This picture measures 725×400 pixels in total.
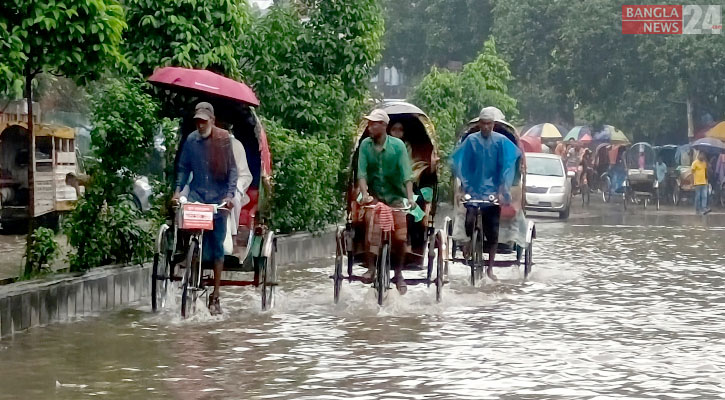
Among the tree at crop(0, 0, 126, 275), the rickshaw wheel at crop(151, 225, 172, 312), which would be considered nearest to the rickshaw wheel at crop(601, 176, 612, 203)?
the rickshaw wheel at crop(151, 225, 172, 312)

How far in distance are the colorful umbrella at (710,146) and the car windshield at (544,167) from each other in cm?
894

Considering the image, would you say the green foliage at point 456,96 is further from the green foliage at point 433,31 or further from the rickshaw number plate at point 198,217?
the green foliage at point 433,31

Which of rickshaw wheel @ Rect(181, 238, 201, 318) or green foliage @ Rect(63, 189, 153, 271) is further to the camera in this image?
green foliage @ Rect(63, 189, 153, 271)

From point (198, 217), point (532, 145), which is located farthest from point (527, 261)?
point (532, 145)

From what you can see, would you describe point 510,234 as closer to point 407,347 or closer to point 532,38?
point 407,347

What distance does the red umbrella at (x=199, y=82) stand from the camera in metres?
12.1

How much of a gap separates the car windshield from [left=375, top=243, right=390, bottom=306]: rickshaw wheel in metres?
21.0

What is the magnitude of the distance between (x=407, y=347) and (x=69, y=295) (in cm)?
325

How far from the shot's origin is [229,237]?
12.0 metres

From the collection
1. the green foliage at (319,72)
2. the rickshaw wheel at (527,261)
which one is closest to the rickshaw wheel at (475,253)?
the rickshaw wheel at (527,261)

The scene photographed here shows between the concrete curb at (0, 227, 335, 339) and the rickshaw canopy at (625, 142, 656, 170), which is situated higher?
the rickshaw canopy at (625, 142, 656, 170)

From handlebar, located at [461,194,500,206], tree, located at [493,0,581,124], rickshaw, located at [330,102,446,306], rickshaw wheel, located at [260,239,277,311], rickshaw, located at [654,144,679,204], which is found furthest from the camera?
tree, located at [493,0,581,124]

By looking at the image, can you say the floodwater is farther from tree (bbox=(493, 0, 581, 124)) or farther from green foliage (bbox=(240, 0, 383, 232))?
tree (bbox=(493, 0, 581, 124))

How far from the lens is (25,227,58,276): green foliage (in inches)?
493
